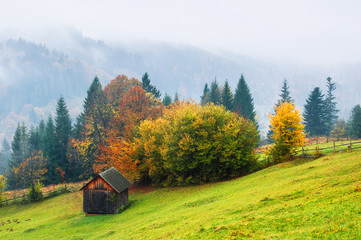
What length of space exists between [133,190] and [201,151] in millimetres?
15300

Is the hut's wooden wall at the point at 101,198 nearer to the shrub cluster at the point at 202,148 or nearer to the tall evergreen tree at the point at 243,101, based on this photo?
the shrub cluster at the point at 202,148

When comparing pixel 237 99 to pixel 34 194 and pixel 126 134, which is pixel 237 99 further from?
pixel 34 194

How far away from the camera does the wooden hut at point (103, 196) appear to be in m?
32.8

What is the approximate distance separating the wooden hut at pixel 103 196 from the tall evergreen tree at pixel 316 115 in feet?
212

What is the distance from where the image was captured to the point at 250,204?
1775 centimetres

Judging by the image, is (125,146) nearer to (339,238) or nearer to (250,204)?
(250,204)

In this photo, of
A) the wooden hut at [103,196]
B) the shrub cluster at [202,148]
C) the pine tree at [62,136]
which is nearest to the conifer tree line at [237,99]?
Result: the shrub cluster at [202,148]

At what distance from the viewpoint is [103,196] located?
3316 cm

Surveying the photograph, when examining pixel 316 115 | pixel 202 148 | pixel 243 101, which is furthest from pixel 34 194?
pixel 316 115

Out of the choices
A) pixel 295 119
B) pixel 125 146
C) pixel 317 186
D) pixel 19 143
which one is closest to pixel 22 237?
pixel 125 146

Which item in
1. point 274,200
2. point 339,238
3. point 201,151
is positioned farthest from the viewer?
point 201,151

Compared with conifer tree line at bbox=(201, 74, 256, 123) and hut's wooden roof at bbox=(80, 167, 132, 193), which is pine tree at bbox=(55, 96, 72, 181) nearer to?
hut's wooden roof at bbox=(80, 167, 132, 193)

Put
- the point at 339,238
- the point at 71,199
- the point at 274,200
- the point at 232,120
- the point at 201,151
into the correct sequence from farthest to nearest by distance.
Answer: the point at 71,199
the point at 232,120
the point at 201,151
the point at 274,200
the point at 339,238

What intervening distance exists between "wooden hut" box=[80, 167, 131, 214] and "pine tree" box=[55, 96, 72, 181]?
38120 millimetres
